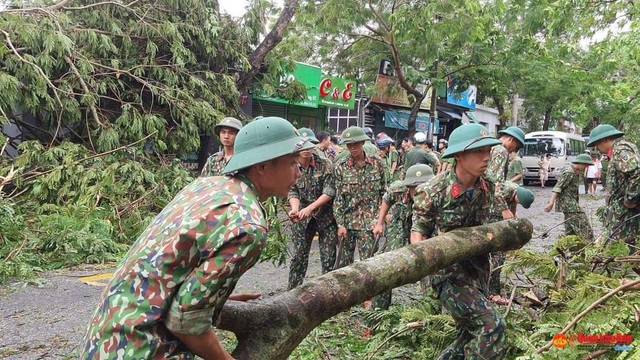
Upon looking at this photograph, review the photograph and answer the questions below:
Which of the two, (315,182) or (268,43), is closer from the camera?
(315,182)

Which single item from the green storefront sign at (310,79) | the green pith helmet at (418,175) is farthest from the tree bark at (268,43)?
the green pith helmet at (418,175)

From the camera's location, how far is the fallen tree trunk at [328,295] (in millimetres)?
1991

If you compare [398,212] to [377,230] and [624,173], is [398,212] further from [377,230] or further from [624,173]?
[624,173]

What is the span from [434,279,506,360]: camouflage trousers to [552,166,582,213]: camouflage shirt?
4.94 metres

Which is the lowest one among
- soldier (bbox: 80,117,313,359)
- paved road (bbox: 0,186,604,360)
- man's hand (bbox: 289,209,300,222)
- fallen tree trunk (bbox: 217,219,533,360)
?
paved road (bbox: 0,186,604,360)

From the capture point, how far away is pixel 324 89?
53.7 feet

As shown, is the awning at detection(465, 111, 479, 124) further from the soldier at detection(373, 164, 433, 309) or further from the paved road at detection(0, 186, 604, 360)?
the soldier at detection(373, 164, 433, 309)

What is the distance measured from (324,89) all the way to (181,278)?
49.7 ft

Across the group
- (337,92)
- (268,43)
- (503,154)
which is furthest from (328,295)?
(337,92)

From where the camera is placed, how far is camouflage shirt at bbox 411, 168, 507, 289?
3129mm

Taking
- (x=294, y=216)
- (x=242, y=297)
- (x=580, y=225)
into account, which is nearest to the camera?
(x=242, y=297)

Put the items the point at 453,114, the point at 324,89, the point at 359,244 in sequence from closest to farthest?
1. the point at 359,244
2. the point at 324,89
3. the point at 453,114

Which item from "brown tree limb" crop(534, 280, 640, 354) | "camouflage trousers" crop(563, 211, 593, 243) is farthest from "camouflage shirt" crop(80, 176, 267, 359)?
"camouflage trousers" crop(563, 211, 593, 243)

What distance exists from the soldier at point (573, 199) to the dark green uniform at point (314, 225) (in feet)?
13.0
